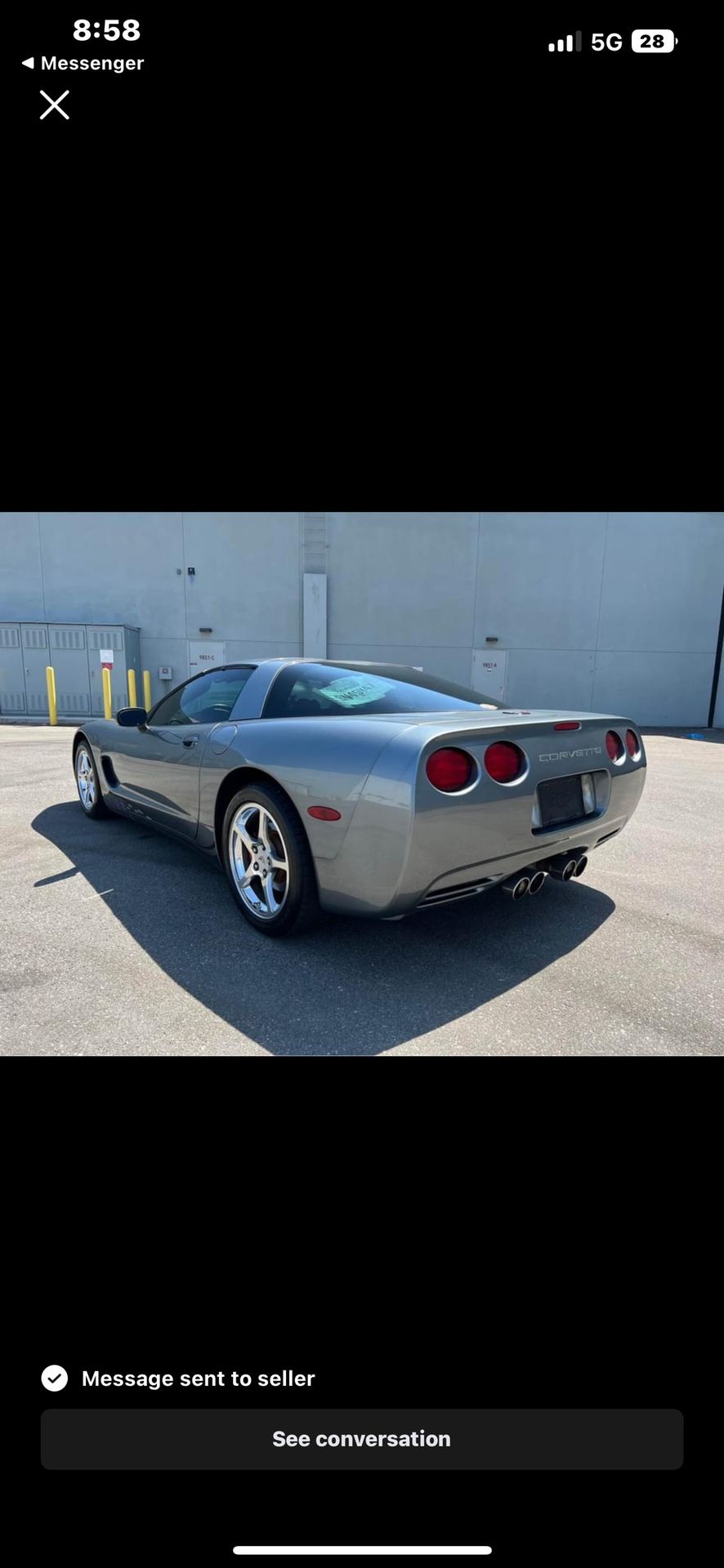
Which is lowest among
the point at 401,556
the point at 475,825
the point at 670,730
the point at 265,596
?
the point at 670,730

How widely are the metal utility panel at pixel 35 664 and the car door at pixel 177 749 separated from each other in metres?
12.0

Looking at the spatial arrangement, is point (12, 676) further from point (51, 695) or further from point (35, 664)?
point (51, 695)

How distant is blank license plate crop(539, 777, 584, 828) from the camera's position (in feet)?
7.34

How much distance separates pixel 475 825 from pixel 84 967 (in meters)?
1.54

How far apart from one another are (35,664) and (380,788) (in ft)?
48.3

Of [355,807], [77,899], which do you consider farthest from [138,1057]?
[77,899]

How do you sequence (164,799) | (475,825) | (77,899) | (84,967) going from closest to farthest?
(475,825)
(84,967)
(77,899)
(164,799)

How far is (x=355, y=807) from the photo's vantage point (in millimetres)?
2041

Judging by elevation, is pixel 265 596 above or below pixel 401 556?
below

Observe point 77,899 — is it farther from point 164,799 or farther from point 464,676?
point 464,676

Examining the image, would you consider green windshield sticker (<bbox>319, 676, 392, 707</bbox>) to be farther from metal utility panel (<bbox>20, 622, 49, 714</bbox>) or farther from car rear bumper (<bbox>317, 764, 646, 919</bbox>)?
metal utility panel (<bbox>20, 622, 49, 714</bbox>)

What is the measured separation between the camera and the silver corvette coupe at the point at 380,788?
197cm

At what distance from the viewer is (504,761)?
212cm
